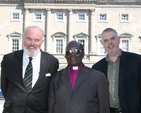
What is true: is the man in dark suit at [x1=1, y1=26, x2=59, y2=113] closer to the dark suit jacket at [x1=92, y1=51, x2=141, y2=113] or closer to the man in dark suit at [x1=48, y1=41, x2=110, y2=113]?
the man in dark suit at [x1=48, y1=41, x2=110, y2=113]

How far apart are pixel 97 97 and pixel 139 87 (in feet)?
4.07

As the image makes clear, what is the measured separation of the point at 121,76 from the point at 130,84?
0.24 metres

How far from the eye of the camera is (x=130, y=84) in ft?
18.1

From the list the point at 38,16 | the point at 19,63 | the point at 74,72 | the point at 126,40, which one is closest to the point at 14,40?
the point at 38,16

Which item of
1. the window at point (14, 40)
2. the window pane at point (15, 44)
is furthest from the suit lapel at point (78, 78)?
the window pane at point (15, 44)

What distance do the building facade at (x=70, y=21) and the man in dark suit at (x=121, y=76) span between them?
27566 mm

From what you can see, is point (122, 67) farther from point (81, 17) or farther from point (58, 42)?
point (81, 17)

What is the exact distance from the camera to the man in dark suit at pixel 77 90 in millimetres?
4621

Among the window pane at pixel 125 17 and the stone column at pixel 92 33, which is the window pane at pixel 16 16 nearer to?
the stone column at pixel 92 33

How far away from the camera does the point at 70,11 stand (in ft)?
110

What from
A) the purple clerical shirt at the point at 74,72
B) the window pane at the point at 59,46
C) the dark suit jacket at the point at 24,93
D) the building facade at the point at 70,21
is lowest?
the dark suit jacket at the point at 24,93

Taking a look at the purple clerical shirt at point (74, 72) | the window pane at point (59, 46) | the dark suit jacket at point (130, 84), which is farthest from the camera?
the window pane at point (59, 46)

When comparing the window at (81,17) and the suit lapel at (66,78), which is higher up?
the window at (81,17)

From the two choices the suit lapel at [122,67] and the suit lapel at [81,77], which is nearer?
the suit lapel at [81,77]
